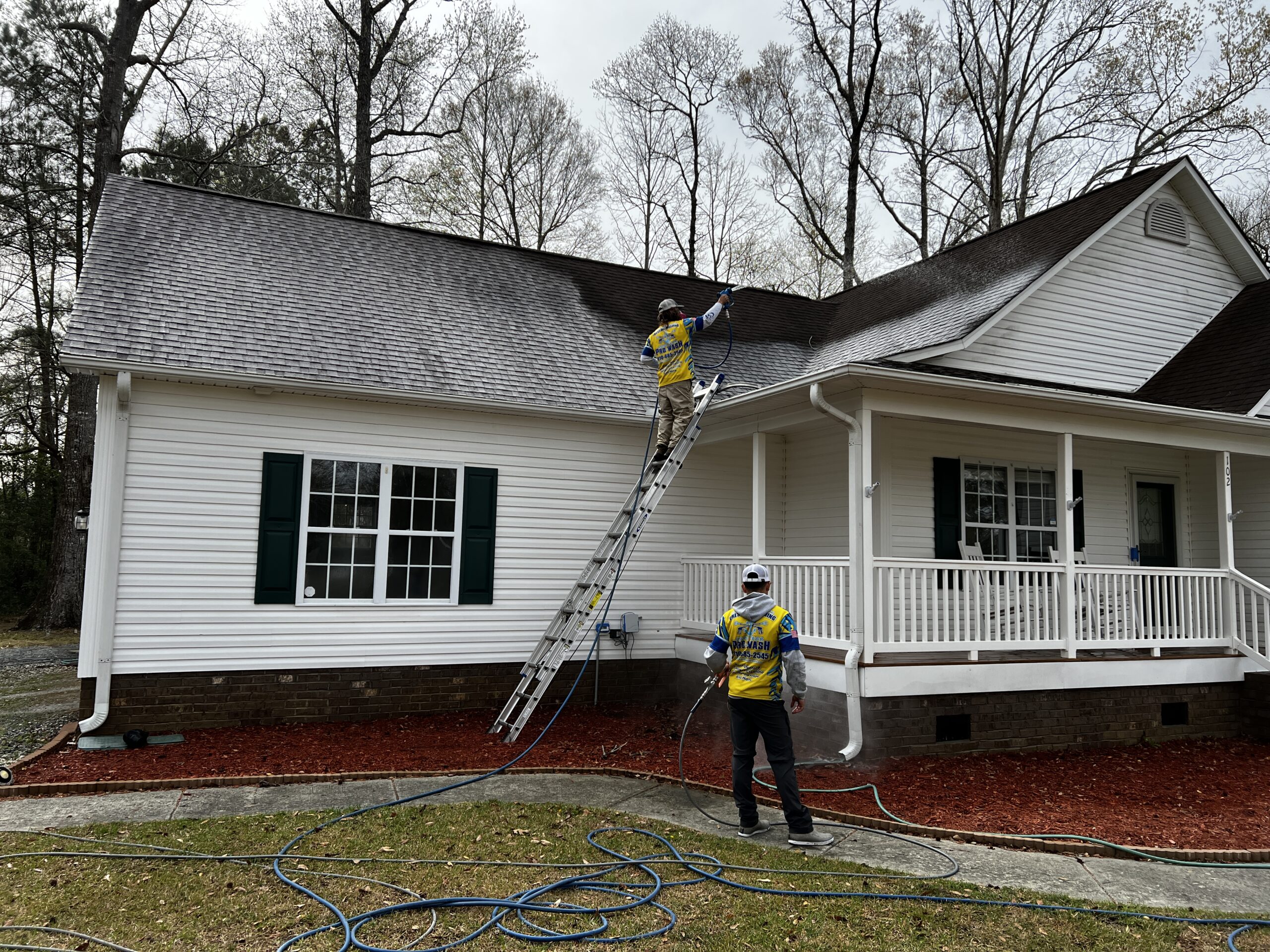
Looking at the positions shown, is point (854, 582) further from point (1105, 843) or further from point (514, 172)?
point (514, 172)

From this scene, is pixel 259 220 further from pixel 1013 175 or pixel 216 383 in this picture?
pixel 1013 175

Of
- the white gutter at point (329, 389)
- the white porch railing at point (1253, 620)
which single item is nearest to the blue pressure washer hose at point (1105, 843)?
the white porch railing at point (1253, 620)

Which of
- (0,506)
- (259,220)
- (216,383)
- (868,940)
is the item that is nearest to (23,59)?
(0,506)

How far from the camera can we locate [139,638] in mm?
8695

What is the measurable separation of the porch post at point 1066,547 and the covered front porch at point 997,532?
19 mm

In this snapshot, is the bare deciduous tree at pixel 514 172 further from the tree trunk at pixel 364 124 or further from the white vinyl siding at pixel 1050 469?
the white vinyl siding at pixel 1050 469

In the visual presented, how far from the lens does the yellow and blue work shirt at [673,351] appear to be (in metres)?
9.43

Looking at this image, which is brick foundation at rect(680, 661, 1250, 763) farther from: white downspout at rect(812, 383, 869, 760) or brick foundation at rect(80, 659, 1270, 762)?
white downspout at rect(812, 383, 869, 760)

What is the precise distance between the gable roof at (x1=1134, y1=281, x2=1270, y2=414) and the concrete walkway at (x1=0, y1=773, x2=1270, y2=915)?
7.37m

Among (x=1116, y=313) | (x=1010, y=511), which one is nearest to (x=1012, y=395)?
(x=1010, y=511)

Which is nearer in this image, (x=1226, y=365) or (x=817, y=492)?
(x=817, y=492)

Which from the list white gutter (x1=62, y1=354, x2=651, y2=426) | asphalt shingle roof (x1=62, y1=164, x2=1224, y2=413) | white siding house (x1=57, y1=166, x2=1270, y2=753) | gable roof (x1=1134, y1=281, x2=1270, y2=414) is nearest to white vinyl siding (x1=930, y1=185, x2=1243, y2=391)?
white siding house (x1=57, y1=166, x2=1270, y2=753)

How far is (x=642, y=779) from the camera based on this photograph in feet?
25.0

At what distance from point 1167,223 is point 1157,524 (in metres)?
4.51
